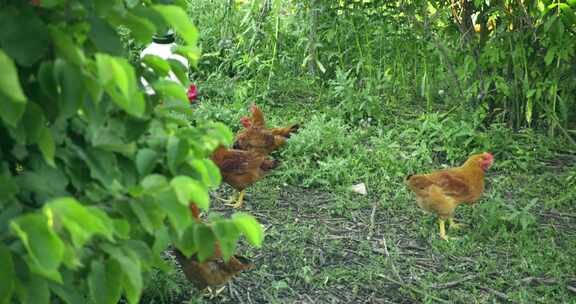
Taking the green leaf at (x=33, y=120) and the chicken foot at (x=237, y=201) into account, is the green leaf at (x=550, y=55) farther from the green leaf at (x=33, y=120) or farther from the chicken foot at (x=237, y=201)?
Answer: the green leaf at (x=33, y=120)

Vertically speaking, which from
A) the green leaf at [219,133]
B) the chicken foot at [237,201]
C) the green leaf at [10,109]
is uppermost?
the green leaf at [10,109]

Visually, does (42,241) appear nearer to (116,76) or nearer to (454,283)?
(116,76)

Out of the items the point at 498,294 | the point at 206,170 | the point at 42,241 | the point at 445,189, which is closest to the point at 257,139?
the point at 445,189

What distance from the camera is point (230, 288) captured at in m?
4.03

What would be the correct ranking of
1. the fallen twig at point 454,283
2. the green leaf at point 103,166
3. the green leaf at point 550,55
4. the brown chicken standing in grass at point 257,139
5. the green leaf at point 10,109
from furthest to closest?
the green leaf at point 550,55 → the brown chicken standing in grass at point 257,139 → the fallen twig at point 454,283 → the green leaf at point 103,166 → the green leaf at point 10,109

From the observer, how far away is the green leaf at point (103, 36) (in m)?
1.73

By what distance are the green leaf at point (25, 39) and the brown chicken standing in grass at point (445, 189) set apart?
131 inches

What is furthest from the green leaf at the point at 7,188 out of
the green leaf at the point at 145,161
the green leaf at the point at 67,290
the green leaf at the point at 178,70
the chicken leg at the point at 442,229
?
the chicken leg at the point at 442,229

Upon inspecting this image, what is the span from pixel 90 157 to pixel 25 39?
0.35 meters

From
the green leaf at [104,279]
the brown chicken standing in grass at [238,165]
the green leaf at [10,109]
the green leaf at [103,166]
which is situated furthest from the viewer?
the brown chicken standing in grass at [238,165]

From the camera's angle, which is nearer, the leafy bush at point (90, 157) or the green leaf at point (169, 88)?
the leafy bush at point (90, 157)

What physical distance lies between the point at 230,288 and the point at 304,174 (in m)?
1.73

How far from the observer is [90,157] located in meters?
1.87

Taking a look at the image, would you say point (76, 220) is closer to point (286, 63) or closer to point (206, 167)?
point (206, 167)
